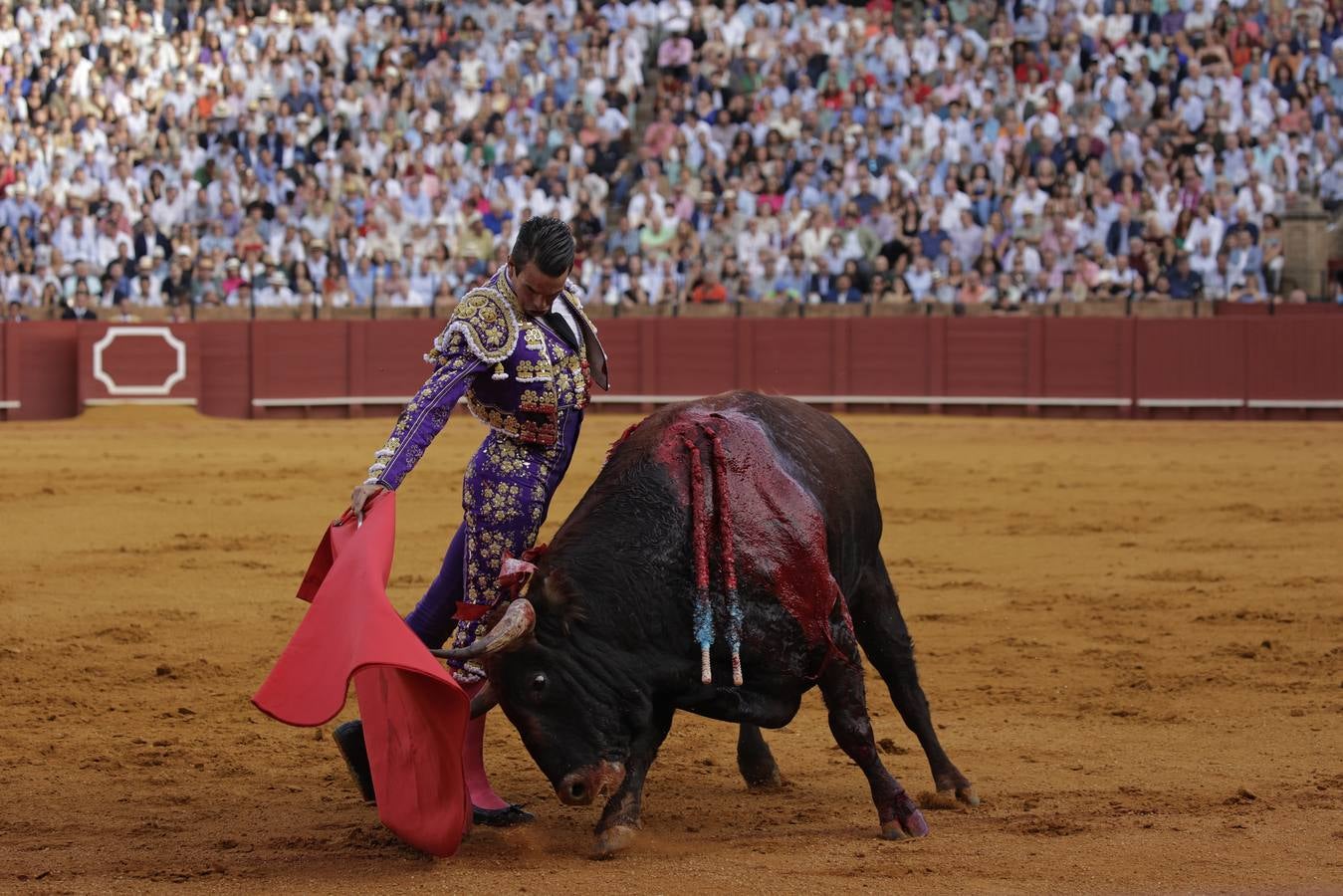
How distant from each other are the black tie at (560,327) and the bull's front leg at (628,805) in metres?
0.79

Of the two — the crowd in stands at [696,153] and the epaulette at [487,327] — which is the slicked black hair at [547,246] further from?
the crowd in stands at [696,153]

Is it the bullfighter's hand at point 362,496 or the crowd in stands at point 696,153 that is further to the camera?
the crowd in stands at point 696,153

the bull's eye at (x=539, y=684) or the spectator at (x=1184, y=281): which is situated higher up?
the spectator at (x=1184, y=281)

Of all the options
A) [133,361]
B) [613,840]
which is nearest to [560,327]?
[613,840]

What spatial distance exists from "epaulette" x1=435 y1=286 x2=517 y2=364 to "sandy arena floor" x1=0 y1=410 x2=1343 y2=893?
0.97m

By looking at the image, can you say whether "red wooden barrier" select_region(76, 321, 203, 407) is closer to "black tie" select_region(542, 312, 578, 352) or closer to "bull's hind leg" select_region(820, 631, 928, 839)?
"black tie" select_region(542, 312, 578, 352)

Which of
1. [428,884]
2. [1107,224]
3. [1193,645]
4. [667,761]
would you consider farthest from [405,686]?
[1107,224]

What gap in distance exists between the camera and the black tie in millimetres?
3553

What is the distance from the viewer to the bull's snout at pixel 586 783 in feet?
10.5

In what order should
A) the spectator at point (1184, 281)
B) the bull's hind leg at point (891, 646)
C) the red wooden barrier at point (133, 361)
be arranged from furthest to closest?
the red wooden barrier at point (133, 361) → the spectator at point (1184, 281) → the bull's hind leg at point (891, 646)

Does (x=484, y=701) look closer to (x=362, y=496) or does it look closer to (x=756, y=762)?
(x=362, y=496)

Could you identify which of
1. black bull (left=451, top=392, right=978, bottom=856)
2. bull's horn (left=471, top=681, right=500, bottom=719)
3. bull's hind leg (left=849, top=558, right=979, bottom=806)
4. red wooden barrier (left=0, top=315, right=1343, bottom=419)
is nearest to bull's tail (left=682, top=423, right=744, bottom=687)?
black bull (left=451, top=392, right=978, bottom=856)

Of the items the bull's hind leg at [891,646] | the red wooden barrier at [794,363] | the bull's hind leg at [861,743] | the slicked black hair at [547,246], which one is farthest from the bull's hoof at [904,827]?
the red wooden barrier at [794,363]

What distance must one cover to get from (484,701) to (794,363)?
11660 millimetres
